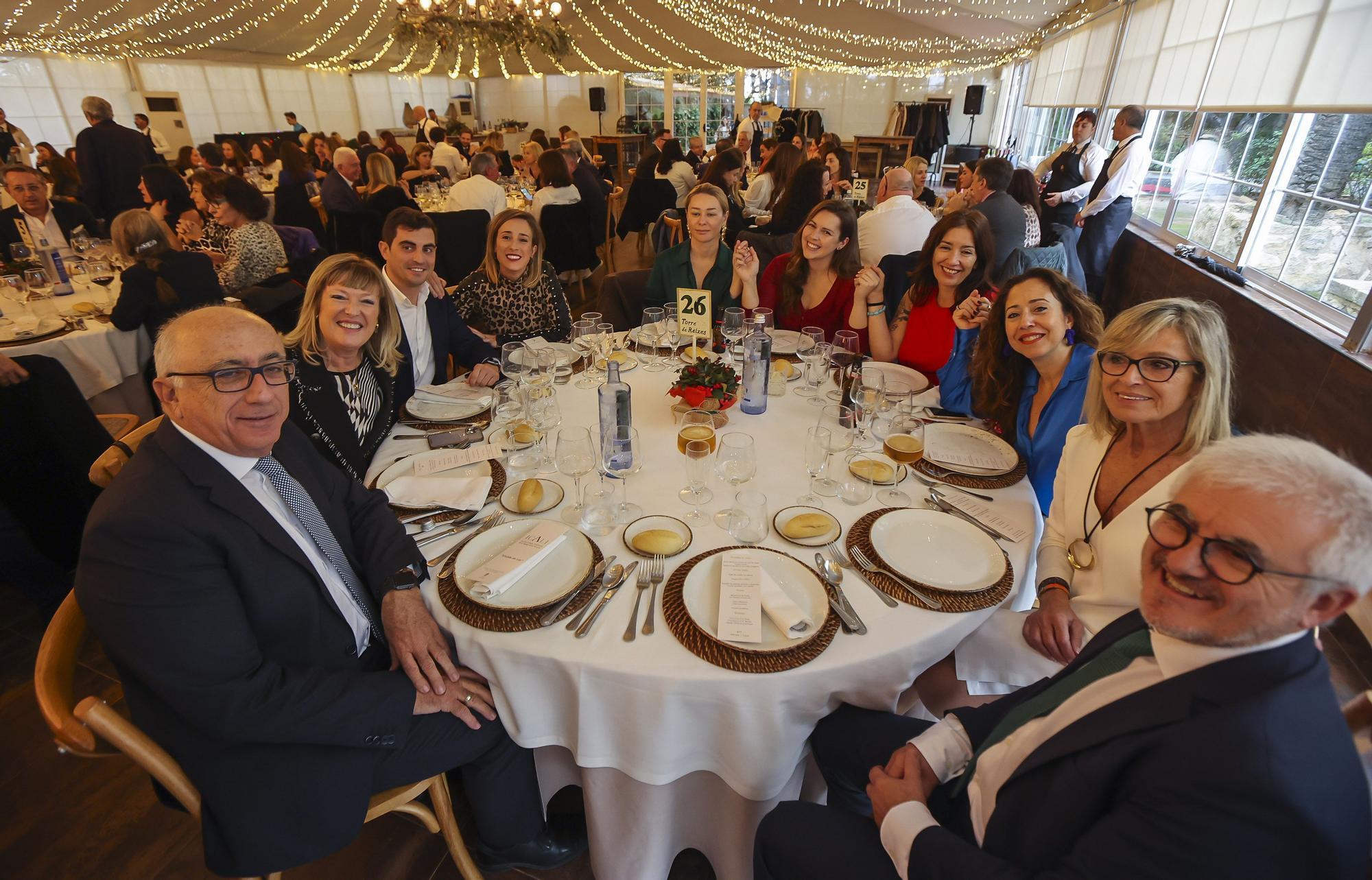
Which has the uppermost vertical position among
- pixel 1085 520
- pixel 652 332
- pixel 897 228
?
pixel 897 228

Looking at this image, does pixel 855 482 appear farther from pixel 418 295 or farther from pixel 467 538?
pixel 418 295

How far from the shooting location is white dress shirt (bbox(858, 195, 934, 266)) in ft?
14.2

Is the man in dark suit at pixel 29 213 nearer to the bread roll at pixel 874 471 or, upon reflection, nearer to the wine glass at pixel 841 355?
the wine glass at pixel 841 355

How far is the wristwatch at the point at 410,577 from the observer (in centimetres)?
143

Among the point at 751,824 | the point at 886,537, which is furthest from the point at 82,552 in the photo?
the point at 886,537

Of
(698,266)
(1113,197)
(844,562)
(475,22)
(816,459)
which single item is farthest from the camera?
(475,22)

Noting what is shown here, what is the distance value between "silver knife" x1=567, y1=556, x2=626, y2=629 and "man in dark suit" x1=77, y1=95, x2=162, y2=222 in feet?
22.4

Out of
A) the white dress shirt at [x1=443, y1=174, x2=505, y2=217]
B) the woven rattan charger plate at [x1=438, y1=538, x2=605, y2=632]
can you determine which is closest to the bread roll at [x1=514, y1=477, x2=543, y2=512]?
the woven rattan charger plate at [x1=438, y1=538, x2=605, y2=632]

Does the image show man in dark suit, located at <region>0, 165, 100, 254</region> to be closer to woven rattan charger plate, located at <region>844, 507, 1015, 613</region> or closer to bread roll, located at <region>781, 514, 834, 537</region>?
bread roll, located at <region>781, 514, 834, 537</region>

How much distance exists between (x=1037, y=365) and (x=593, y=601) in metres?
1.59

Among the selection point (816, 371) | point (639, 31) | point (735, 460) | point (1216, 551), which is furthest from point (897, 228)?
point (639, 31)

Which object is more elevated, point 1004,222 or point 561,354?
point 1004,222

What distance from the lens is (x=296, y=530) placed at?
1414mm

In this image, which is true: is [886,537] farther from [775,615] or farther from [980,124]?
[980,124]
